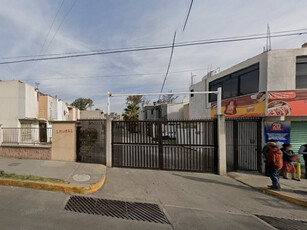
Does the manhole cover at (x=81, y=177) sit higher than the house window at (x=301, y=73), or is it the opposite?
the house window at (x=301, y=73)

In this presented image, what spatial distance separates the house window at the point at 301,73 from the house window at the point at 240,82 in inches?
54.5

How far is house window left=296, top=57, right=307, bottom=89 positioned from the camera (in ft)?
18.6

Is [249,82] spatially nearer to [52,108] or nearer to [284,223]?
[284,223]

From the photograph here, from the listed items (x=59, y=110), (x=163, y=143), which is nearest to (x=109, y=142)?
(x=163, y=143)

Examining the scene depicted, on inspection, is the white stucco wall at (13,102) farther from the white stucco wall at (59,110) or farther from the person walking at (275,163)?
the person walking at (275,163)

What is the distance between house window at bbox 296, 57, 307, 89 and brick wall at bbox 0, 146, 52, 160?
11.8m

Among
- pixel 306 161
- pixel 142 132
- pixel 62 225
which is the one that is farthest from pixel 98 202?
pixel 306 161

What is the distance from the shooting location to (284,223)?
304 cm

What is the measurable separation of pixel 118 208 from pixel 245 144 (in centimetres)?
616

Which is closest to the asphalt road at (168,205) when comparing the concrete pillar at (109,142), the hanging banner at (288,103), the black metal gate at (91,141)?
the concrete pillar at (109,142)

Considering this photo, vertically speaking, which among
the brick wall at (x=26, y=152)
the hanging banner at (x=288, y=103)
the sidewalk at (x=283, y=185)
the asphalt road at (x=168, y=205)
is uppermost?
the hanging banner at (x=288, y=103)

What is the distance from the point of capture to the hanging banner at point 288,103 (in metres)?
5.54

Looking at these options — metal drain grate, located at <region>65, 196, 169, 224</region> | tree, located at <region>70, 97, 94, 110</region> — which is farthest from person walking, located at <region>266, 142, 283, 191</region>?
tree, located at <region>70, 97, 94, 110</region>

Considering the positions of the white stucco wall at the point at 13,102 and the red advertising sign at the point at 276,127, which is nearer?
the red advertising sign at the point at 276,127
